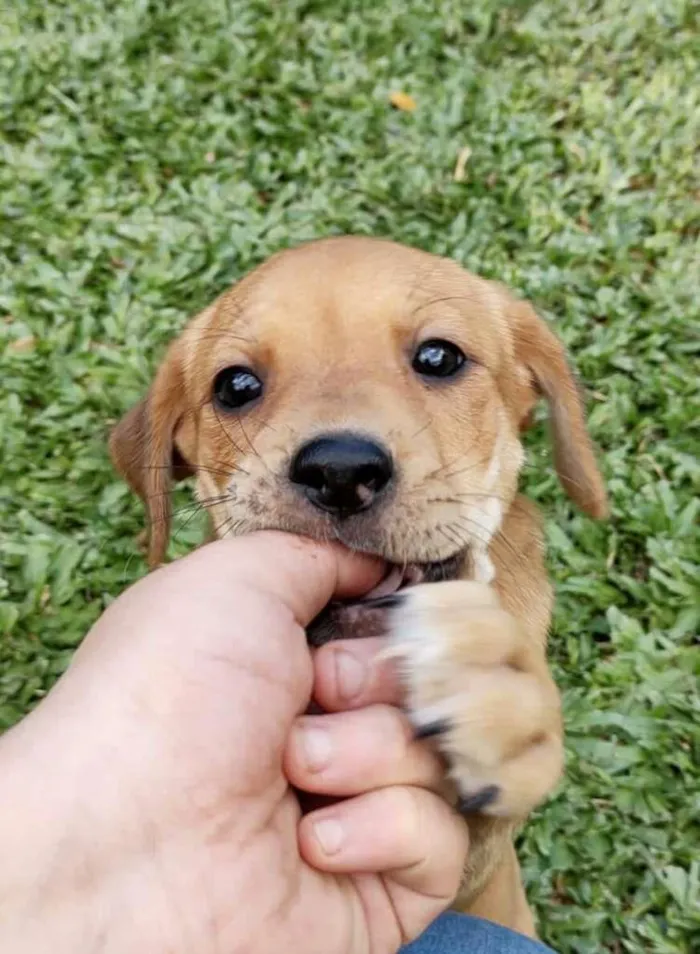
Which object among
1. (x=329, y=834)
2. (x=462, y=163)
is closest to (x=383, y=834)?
(x=329, y=834)

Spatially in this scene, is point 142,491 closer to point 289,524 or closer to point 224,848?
point 289,524

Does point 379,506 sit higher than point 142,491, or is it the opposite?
point 379,506

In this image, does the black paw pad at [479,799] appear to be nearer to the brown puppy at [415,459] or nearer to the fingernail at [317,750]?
the brown puppy at [415,459]

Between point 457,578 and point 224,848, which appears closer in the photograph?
point 224,848

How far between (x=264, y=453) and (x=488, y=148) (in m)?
3.90

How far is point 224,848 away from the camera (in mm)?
1936

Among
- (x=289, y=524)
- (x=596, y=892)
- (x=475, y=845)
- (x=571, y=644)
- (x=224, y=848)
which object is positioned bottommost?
(x=596, y=892)

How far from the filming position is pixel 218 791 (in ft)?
6.35

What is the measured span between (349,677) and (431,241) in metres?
3.66

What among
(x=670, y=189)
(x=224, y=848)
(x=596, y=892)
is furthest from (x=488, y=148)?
(x=224, y=848)

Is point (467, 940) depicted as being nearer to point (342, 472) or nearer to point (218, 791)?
point (218, 791)

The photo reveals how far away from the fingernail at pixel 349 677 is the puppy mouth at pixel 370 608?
0.10 m

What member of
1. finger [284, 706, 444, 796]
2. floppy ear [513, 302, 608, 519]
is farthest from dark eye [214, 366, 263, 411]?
finger [284, 706, 444, 796]

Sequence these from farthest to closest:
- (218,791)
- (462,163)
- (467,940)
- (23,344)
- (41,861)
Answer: (462,163) → (23,344) → (467,940) → (218,791) → (41,861)
